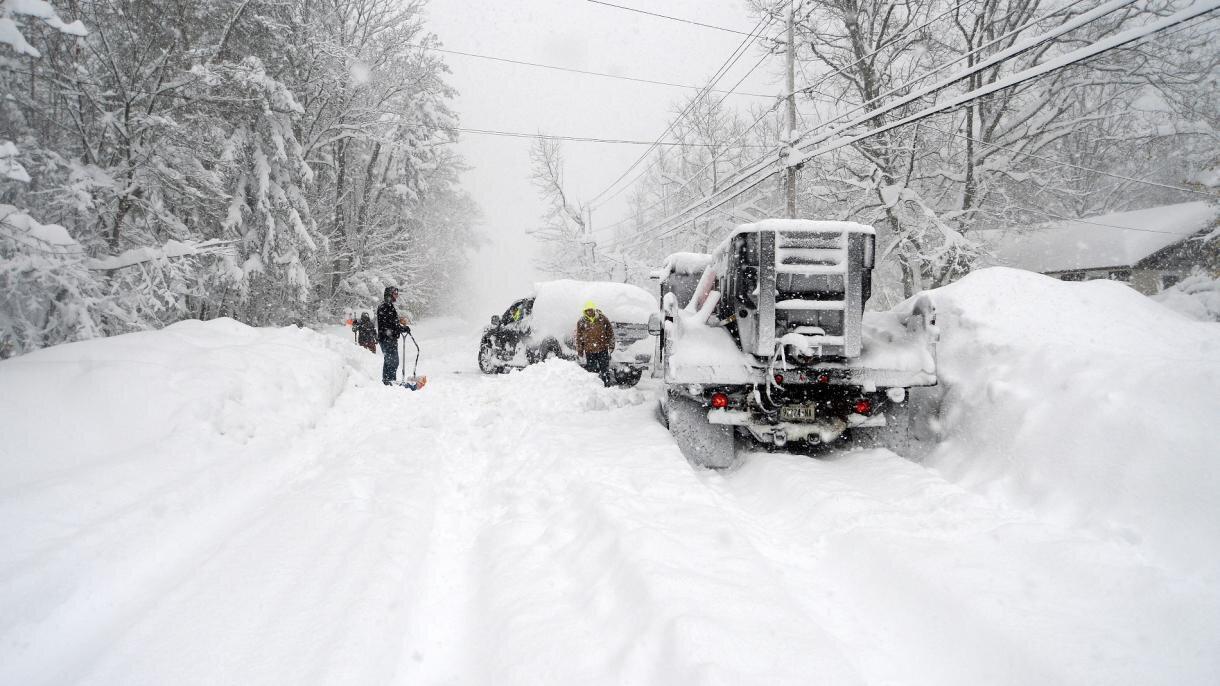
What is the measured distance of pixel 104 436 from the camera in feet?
14.2

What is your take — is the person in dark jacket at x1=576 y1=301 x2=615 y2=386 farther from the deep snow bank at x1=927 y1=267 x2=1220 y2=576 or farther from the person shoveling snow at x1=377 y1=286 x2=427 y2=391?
the deep snow bank at x1=927 y1=267 x2=1220 y2=576

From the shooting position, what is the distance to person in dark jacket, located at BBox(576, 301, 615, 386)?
31.0ft

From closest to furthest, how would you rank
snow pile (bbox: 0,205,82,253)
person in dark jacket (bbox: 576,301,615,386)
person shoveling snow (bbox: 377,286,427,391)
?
1. snow pile (bbox: 0,205,82,253)
2. person in dark jacket (bbox: 576,301,615,386)
3. person shoveling snow (bbox: 377,286,427,391)

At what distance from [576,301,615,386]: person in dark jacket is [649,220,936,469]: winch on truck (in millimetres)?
4236

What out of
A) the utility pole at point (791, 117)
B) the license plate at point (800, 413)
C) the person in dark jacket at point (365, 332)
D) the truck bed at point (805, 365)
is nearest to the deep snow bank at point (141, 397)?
the truck bed at point (805, 365)

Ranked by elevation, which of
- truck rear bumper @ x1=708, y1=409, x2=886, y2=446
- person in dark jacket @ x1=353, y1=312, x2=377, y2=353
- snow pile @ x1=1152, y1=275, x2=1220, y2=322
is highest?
snow pile @ x1=1152, y1=275, x2=1220, y2=322

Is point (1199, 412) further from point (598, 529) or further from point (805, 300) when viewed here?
point (598, 529)

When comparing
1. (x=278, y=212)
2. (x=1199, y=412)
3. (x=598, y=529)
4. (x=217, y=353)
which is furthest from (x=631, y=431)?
(x=278, y=212)

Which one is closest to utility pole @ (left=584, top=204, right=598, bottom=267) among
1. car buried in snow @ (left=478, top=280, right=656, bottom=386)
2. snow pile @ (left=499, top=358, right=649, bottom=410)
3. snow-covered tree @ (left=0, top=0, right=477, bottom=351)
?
snow-covered tree @ (left=0, top=0, right=477, bottom=351)

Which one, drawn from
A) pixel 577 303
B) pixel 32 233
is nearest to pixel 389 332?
pixel 577 303

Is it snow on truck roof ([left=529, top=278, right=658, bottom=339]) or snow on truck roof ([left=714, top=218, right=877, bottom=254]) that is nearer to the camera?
snow on truck roof ([left=714, top=218, right=877, bottom=254])

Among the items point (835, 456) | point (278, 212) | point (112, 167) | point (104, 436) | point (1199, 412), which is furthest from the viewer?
point (278, 212)

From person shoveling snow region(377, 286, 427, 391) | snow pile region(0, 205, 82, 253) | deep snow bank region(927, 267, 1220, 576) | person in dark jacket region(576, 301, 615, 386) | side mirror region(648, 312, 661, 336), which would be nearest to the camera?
deep snow bank region(927, 267, 1220, 576)

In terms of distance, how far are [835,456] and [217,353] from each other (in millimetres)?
7145
